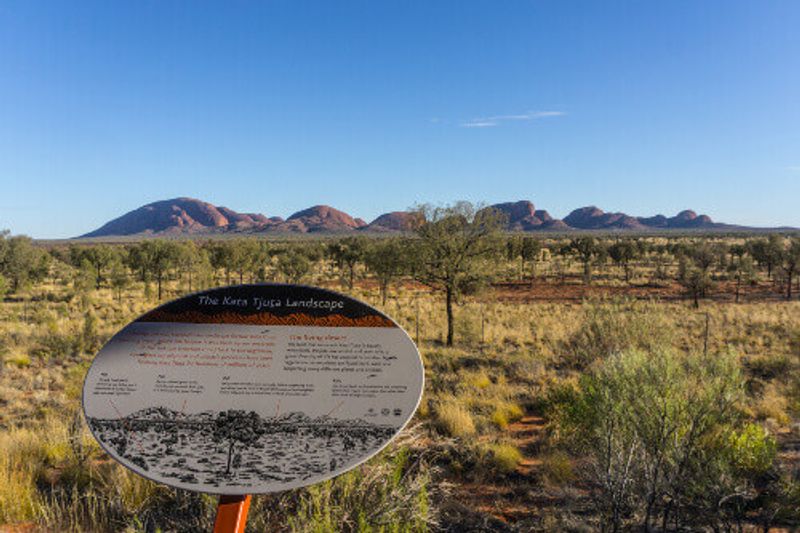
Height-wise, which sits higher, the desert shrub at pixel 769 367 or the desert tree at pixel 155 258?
the desert tree at pixel 155 258

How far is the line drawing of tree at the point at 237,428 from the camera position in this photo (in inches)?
104

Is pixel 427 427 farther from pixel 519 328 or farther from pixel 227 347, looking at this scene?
pixel 519 328

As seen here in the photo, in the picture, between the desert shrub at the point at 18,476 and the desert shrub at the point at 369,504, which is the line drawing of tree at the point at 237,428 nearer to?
the desert shrub at the point at 369,504

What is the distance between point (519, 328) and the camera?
22797 mm

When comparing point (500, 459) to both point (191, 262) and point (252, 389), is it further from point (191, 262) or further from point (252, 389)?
point (191, 262)

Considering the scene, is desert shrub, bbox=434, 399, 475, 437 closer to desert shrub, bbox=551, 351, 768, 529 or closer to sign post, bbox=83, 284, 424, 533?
desert shrub, bbox=551, 351, 768, 529

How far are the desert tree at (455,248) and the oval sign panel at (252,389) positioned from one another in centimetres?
1613

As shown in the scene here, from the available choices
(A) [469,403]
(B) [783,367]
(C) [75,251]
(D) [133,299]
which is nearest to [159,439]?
(A) [469,403]

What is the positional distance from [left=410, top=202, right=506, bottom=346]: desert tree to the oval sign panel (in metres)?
16.1

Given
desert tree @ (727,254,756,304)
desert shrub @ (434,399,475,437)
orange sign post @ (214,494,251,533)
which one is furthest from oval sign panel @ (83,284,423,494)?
desert tree @ (727,254,756,304)

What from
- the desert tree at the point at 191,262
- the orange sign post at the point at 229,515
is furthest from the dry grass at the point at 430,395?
the desert tree at the point at 191,262

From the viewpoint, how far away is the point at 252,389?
2840 mm

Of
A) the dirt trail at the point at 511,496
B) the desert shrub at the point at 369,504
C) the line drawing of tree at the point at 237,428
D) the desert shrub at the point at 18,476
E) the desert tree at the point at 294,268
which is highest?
the line drawing of tree at the point at 237,428

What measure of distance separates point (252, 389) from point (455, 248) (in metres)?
17.0
